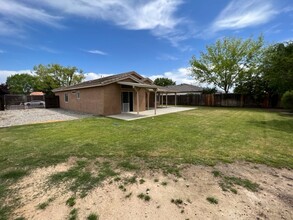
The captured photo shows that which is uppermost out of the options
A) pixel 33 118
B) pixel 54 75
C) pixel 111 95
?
pixel 54 75

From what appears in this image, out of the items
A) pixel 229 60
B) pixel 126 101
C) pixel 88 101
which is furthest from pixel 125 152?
pixel 229 60

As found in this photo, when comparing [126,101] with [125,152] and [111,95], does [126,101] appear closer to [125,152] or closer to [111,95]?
[111,95]

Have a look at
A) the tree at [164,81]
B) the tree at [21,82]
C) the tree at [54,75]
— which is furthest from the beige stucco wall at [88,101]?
the tree at [21,82]

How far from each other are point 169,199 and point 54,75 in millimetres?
41173

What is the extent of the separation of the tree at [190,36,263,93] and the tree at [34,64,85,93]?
94.3 feet

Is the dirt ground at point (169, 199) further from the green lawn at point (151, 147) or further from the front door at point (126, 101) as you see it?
the front door at point (126, 101)

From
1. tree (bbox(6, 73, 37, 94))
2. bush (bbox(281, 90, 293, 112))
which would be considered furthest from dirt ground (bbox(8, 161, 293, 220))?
tree (bbox(6, 73, 37, 94))

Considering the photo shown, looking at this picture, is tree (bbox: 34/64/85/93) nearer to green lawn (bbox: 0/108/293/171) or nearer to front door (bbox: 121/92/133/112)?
front door (bbox: 121/92/133/112)

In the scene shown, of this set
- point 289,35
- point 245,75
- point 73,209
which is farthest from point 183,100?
point 73,209

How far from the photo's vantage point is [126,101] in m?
14.6

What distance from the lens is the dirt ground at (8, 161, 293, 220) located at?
232 centimetres

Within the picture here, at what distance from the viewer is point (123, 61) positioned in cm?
2622

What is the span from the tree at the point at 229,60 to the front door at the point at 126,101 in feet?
48.3

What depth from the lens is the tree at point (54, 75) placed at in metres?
35.7
